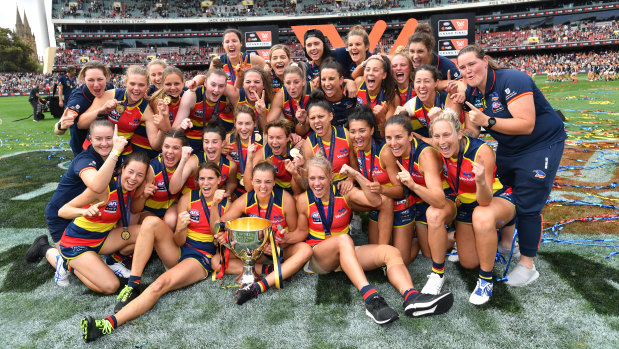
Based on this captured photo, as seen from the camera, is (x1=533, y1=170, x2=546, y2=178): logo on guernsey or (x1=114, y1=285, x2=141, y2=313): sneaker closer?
(x1=114, y1=285, x2=141, y2=313): sneaker

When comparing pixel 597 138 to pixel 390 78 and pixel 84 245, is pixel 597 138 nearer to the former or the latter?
pixel 390 78

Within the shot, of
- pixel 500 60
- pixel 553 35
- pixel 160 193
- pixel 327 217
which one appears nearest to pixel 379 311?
pixel 327 217

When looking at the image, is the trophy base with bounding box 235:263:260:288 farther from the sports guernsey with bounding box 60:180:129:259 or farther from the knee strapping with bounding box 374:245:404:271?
the sports guernsey with bounding box 60:180:129:259

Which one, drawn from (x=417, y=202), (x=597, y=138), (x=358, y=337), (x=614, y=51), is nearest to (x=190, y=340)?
(x=358, y=337)

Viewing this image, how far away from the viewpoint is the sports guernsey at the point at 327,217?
3488mm

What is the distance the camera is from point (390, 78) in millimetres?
4195

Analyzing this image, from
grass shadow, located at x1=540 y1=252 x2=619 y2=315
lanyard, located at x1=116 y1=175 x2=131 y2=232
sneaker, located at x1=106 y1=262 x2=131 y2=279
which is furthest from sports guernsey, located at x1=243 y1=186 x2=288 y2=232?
grass shadow, located at x1=540 y1=252 x2=619 y2=315

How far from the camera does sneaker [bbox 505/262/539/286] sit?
323cm

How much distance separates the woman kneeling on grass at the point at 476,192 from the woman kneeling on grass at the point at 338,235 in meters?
0.39

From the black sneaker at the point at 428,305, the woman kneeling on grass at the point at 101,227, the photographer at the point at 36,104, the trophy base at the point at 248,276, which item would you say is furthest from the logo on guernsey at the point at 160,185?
the photographer at the point at 36,104

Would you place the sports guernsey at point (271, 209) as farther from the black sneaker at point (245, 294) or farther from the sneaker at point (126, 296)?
the sneaker at point (126, 296)

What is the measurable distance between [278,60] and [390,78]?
1.60 metres

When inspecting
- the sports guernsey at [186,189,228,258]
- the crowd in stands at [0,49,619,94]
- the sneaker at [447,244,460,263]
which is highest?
the crowd in stands at [0,49,619,94]

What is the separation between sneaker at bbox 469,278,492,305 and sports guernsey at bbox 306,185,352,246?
1.19m
